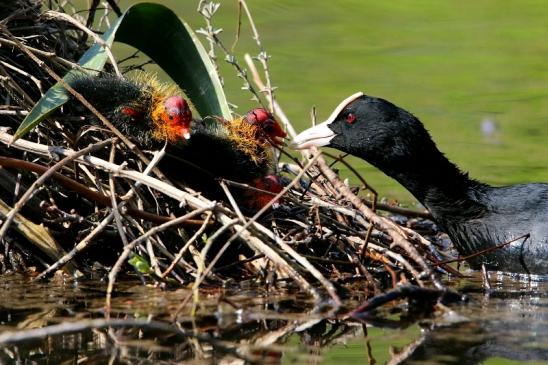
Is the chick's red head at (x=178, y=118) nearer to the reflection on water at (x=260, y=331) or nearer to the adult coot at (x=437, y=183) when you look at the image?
the reflection on water at (x=260, y=331)

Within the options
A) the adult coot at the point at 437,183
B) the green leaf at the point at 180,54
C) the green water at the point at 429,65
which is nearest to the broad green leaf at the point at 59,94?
the green leaf at the point at 180,54

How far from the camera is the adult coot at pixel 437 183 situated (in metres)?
5.39

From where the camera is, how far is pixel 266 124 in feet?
17.1

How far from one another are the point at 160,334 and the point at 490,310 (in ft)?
4.21

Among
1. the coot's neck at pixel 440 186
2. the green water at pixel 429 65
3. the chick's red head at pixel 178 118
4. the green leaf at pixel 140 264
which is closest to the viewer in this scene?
the green leaf at pixel 140 264

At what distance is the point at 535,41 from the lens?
10.2 meters

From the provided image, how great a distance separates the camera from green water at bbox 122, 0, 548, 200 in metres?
7.86

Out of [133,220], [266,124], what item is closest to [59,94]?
[133,220]

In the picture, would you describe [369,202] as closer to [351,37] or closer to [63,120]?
[63,120]

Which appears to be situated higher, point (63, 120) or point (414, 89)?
point (414, 89)

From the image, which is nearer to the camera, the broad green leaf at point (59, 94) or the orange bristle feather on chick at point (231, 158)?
the broad green leaf at point (59, 94)

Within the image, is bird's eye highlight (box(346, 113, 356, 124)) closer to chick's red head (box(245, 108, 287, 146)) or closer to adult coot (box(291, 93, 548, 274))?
adult coot (box(291, 93, 548, 274))

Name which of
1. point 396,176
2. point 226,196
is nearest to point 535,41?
point 396,176

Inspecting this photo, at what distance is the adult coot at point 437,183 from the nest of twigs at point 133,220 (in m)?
0.29
